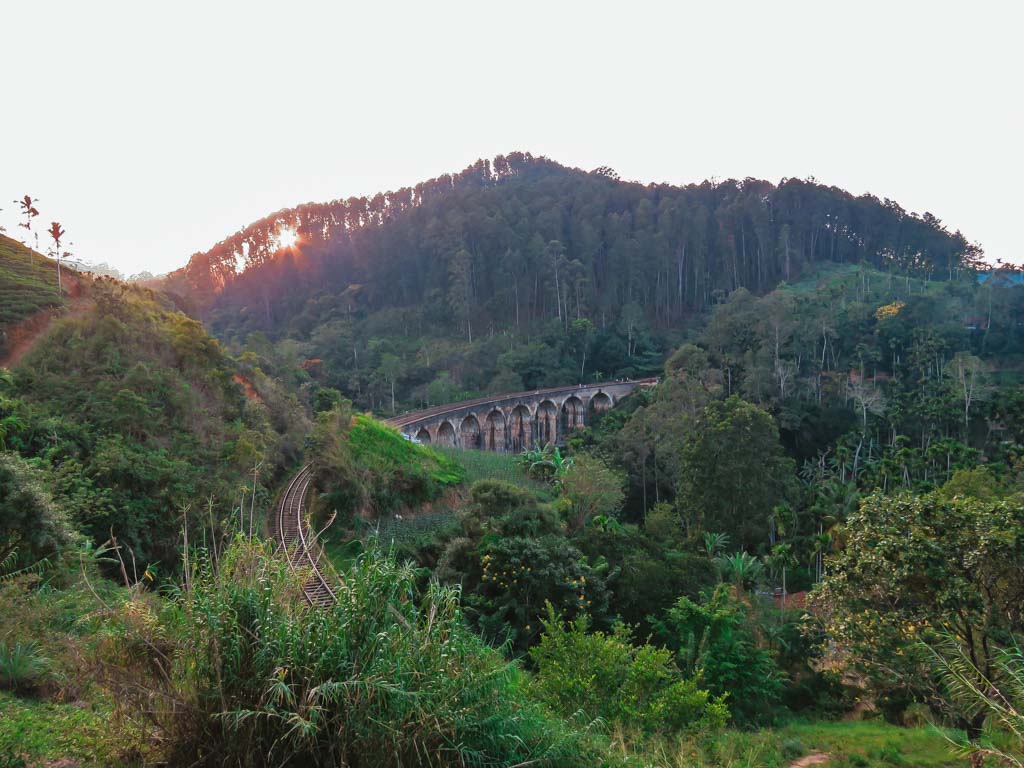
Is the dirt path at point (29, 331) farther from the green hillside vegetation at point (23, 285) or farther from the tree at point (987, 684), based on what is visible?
the tree at point (987, 684)

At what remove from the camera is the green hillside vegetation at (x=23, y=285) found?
18969mm

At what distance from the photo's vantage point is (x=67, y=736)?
4.44 meters

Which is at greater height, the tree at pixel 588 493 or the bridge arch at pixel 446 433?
the bridge arch at pixel 446 433

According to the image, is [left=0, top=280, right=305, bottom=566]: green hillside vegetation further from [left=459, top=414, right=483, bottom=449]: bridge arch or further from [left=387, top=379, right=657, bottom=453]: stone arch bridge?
[left=459, top=414, right=483, bottom=449]: bridge arch

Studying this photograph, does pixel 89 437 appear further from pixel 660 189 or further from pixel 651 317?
pixel 660 189

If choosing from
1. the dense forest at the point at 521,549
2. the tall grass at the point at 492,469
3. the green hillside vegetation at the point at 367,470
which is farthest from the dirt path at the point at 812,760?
the tall grass at the point at 492,469

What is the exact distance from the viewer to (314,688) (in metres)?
3.71

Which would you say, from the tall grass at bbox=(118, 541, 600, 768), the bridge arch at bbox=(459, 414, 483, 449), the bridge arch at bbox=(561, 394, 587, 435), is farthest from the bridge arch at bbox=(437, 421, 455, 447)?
the tall grass at bbox=(118, 541, 600, 768)

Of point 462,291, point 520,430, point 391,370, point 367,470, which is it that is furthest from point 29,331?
point 462,291

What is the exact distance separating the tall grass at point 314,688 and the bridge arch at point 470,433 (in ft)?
114

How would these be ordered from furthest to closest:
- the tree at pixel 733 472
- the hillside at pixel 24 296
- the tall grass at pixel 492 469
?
1. the tall grass at pixel 492 469
2. the tree at pixel 733 472
3. the hillside at pixel 24 296

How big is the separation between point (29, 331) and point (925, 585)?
78.3ft

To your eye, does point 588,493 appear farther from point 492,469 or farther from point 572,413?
Result: point 572,413

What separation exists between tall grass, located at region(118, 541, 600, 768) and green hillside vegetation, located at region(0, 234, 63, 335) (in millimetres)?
19050
